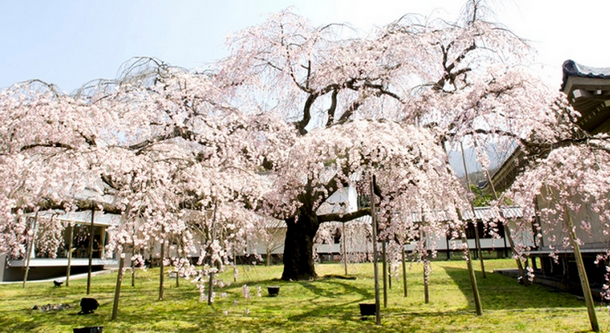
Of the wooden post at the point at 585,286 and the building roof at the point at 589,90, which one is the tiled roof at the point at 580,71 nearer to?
the building roof at the point at 589,90

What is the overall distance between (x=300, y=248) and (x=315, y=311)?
5259 mm

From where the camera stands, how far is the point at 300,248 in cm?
1422

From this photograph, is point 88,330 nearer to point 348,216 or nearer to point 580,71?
point 580,71

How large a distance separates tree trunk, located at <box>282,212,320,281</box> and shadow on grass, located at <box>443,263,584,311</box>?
4.95 metres

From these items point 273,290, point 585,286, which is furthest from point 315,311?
point 585,286

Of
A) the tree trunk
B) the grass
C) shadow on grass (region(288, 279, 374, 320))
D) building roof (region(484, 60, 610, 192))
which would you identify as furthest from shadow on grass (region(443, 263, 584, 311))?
the tree trunk

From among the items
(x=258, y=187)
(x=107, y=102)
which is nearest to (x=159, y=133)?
(x=107, y=102)

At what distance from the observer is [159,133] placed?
1180 cm

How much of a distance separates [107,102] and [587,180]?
9826mm

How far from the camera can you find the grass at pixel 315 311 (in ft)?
23.7

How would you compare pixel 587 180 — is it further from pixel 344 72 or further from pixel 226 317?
pixel 344 72

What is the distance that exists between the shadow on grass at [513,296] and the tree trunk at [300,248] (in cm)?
495

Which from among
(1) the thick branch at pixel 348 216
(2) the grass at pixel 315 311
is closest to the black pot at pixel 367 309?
(2) the grass at pixel 315 311

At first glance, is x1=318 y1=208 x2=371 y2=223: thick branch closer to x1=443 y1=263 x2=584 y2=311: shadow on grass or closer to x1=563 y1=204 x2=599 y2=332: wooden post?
x1=443 y1=263 x2=584 y2=311: shadow on grass
